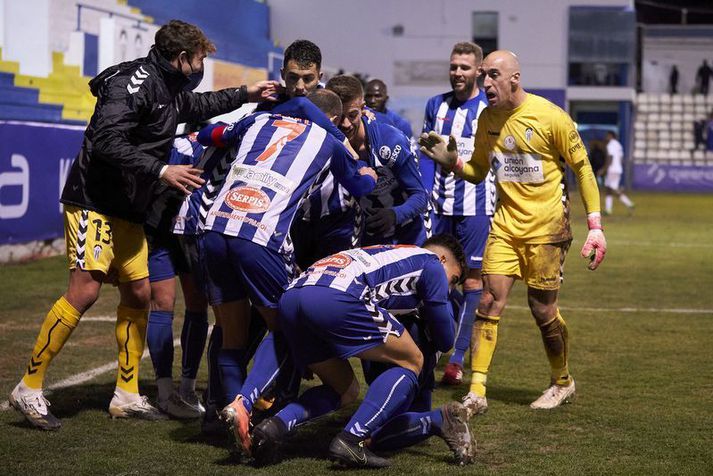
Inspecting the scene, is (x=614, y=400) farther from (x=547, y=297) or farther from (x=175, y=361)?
(x=175, y=361)

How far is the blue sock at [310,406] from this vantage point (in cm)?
519

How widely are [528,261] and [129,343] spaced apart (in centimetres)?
237

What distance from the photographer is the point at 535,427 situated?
6.15 metres

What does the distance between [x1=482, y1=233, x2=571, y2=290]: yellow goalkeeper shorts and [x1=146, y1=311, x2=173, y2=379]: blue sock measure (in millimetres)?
1904

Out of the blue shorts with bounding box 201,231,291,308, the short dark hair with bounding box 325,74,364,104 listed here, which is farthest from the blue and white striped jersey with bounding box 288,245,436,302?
the short dark hair with bounding box 325,74,364,104

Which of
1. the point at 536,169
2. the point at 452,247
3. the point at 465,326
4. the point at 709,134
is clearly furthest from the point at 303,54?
the point at 709,134

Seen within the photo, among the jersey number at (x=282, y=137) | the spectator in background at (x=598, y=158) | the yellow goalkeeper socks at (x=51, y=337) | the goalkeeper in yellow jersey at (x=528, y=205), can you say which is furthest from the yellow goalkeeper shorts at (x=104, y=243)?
the spectator in background at (x=598, y=158)

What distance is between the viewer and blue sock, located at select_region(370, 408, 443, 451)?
5344 mm

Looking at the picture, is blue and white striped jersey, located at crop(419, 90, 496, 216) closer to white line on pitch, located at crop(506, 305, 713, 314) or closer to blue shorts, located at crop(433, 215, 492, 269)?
blue shorts, located at crop(433, 215, 492, 269)

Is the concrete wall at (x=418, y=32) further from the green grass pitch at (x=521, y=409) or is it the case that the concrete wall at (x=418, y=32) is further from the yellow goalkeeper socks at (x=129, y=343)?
the yellow goalkeeper socks at (x=129, y=343)

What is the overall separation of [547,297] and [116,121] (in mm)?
2708

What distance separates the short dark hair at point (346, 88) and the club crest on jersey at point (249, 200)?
1.22 metres

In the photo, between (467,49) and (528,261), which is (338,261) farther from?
(467,49)

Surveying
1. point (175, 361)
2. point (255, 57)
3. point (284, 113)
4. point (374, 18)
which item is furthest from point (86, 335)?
point (374, 18)
